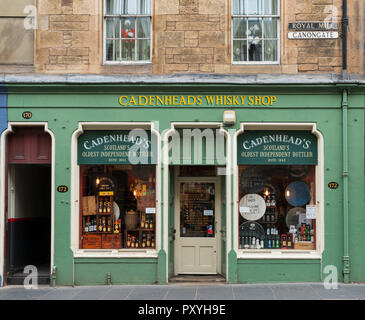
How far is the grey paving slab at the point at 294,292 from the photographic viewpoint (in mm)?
8586

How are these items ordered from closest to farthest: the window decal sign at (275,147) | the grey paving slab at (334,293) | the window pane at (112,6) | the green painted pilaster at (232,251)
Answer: the grey paving slab at (334,293) → the green painted pilaster at (232,251) → the window decal sign at (275,147) → the window pane at (112,6)

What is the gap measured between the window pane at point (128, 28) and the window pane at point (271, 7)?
10.1ft

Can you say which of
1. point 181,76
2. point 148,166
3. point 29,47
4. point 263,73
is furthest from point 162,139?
point 29,47

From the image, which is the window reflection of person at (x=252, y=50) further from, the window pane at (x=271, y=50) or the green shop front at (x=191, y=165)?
the green shop front at (x=191, y=165)

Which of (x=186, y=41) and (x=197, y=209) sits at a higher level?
(x=186, y=41)

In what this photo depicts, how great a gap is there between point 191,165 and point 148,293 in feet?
10.0

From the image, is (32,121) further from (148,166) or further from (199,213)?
(199,213)

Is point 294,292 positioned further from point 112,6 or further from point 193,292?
point 112,6

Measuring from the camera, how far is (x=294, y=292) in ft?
29.3

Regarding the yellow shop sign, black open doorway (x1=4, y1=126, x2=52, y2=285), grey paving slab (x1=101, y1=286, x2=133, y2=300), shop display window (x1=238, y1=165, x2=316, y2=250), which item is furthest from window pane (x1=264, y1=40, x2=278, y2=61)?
grey paving slab (x1=101, y1=286, x2=133, y2=300)

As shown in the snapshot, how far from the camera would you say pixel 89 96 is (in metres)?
9.87

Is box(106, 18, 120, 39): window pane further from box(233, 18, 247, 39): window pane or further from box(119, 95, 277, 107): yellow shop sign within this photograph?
box(233, 18, 247, 39): window pane

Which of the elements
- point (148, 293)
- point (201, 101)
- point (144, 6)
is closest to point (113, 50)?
point (144, 6)

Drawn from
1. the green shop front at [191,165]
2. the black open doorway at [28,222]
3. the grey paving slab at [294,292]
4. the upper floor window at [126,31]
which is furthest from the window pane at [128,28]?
the grey paving slab at [294,292]
